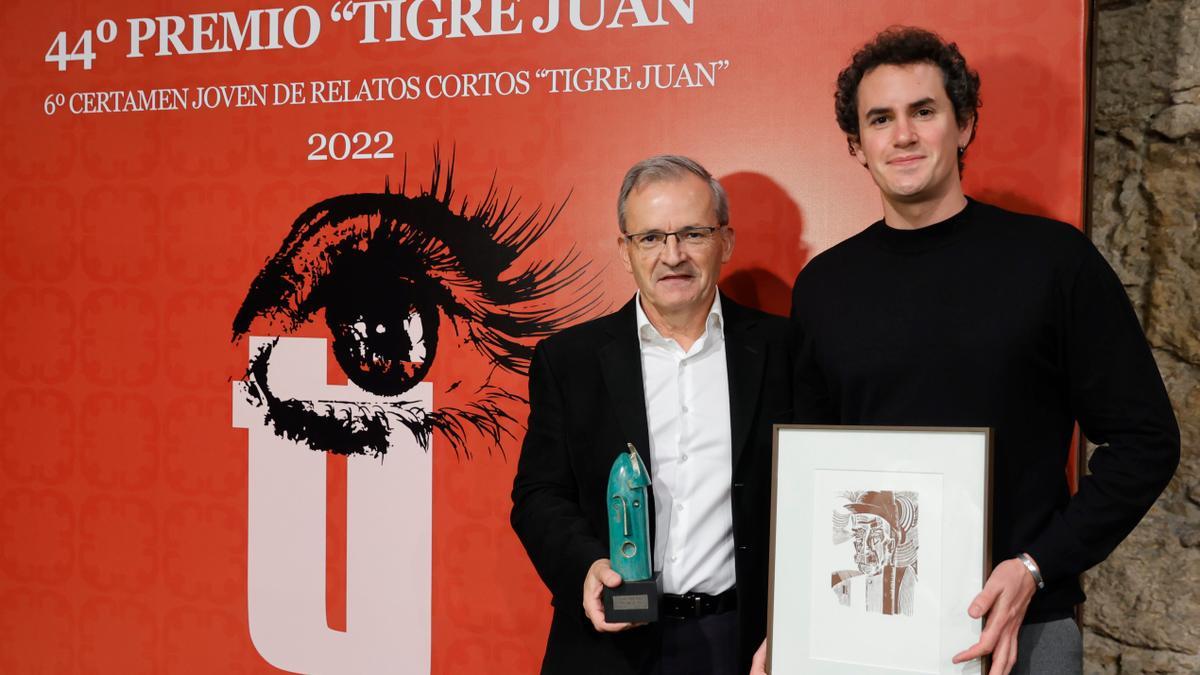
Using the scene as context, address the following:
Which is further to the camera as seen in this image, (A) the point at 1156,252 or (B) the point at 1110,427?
(A) the point at 1156,252

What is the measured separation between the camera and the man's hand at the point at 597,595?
1666 millimetres

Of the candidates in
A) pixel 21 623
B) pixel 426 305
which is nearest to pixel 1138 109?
pixel 426 305

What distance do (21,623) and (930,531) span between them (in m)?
2.46

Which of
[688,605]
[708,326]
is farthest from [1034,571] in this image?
[708,326]

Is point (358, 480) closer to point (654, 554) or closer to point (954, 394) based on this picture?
point (654, 554)

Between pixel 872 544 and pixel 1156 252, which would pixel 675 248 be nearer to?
pixel 872 544

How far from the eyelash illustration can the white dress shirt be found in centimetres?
45

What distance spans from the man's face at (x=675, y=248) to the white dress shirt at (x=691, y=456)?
84mm

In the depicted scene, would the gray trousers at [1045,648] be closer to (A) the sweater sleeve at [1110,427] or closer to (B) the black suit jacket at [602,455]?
(A) the sweater sleeve at [1110,427]

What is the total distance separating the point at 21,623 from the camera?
2816mm

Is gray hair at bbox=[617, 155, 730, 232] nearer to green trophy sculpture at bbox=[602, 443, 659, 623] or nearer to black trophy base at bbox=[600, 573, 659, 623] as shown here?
green trophy sculpture at bbox=[602, 443, 659, 623]

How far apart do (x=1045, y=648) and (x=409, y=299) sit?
149 centimetres

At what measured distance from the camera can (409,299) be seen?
2.42m

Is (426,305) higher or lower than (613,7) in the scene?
lower
